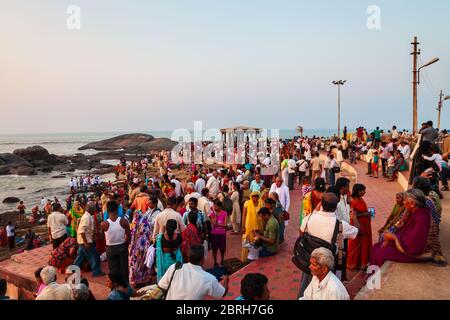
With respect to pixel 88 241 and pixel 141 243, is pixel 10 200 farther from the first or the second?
pixel 141 243

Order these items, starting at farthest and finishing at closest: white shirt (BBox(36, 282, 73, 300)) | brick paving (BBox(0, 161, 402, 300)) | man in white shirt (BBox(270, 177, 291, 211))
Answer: man in white shirt (BBox(270, 177, 291, 211))
brick paving (BBox(0, 161, 402, 300))
white shirt (BBox(36, 282, 73, 300))

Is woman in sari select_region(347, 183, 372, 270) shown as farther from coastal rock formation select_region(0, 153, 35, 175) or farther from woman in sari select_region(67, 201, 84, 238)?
coastal rock formation select_region(0, 153, 35, 175)

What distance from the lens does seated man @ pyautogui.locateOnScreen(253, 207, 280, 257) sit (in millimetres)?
5602

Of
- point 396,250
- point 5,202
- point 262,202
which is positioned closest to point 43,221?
point 5,202

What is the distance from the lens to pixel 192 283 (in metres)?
2.74

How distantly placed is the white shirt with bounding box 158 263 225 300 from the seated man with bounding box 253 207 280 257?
2827mm

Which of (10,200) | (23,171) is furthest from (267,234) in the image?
(23,171)

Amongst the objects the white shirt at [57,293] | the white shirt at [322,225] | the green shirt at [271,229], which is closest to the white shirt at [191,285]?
the white shirt at [57,293]

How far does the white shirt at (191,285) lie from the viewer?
271cm

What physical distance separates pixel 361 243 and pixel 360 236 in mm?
174

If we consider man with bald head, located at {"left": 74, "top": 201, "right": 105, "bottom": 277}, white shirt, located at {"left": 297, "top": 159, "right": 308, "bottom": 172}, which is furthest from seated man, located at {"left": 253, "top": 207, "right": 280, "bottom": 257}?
white shirt, located at {"left": 297, "top": 159, "right": 308, "bottom": 172}

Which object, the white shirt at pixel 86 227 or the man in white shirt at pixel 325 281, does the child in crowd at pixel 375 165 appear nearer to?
the white shirt at pixel 86 227

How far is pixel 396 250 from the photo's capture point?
4035 millimetres
